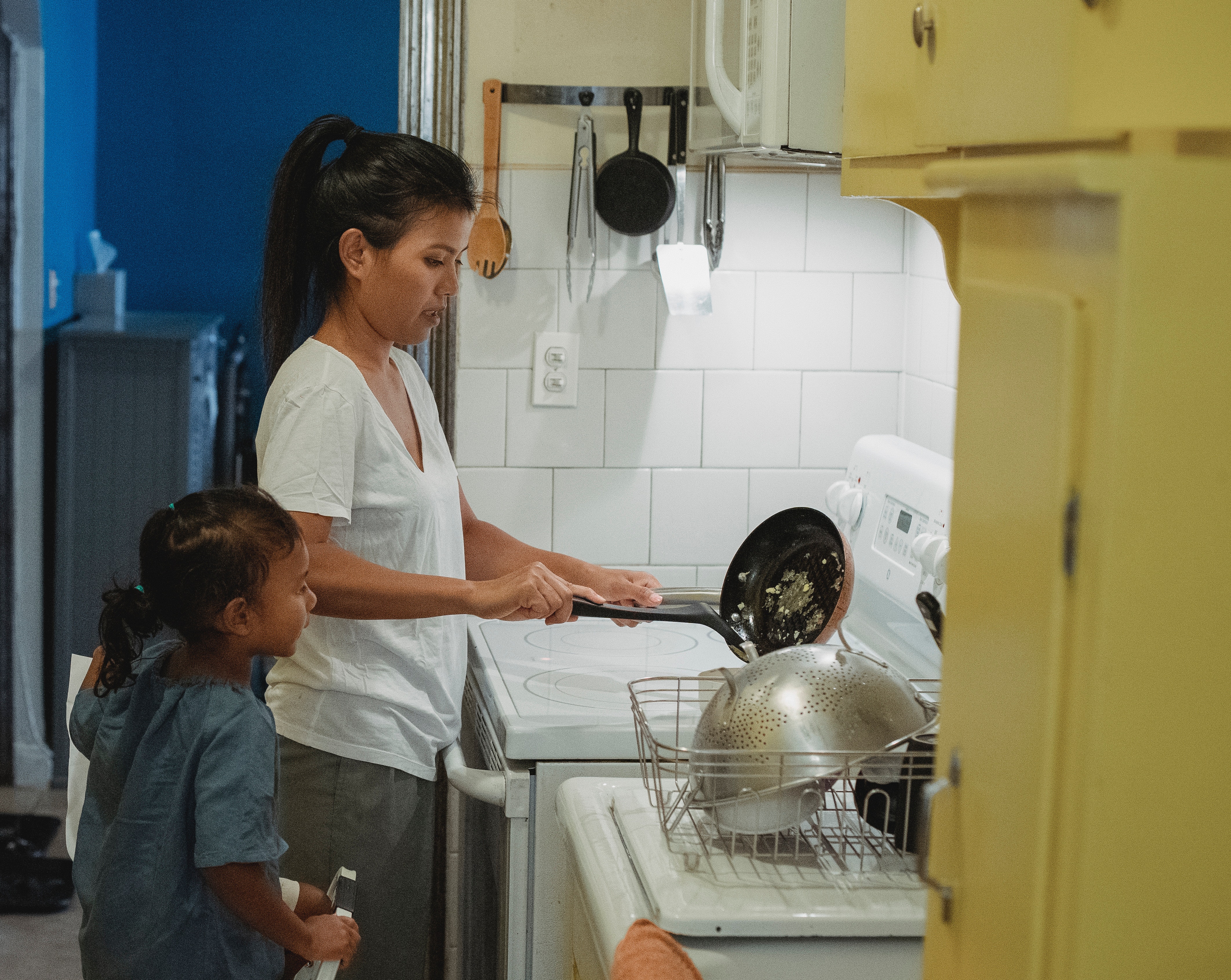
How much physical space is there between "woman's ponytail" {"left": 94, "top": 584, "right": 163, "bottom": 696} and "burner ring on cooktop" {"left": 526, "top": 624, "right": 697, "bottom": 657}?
78cm

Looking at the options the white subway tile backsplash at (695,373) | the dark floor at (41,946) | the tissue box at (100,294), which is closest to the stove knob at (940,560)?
the white subway tile backsplash at (695,373)

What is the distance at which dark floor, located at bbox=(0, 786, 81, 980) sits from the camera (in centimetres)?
275

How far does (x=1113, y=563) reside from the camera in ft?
1.83

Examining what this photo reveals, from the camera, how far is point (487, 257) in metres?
2.27

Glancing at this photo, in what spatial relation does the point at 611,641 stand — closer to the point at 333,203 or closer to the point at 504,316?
the point at 504,316

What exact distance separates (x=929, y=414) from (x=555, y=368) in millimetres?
651

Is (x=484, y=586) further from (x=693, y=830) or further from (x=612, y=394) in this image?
(x=612, y=394)

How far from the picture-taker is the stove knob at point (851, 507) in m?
2.14

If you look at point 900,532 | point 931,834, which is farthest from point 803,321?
point 931,834

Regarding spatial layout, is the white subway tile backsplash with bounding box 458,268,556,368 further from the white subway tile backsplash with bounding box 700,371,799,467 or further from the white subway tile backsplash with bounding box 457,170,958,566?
the white subway tile backsplash with bounding box 700,371,799,467

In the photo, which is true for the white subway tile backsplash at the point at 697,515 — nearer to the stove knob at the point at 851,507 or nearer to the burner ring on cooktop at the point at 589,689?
the stove knob at the point at 851,507

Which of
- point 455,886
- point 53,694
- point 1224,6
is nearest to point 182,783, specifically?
point 455,886

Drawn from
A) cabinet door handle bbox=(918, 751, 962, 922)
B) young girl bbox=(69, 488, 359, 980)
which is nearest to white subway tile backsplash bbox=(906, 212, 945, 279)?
young girl bbox=(69, 488, 359, 980)

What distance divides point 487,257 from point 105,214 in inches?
90.6
